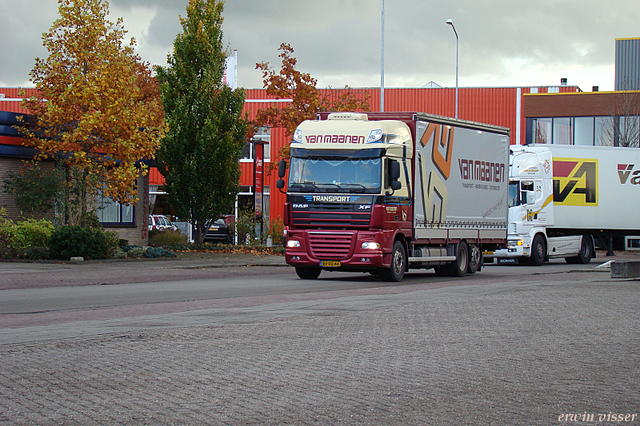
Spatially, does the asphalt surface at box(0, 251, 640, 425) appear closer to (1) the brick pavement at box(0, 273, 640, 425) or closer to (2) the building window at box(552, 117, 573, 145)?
(1) the brick pavement at box(0, 273, 640, 425)

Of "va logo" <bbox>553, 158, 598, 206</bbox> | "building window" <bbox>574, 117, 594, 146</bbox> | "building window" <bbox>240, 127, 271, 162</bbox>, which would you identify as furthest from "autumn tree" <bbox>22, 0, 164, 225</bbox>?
"building window" <bbox>574, 117, 594, 146</bbox>

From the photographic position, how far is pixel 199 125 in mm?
30266

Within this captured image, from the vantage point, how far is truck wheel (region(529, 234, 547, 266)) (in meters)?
27.6

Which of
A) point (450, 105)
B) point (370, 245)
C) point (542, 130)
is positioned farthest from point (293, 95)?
point (450, 105)

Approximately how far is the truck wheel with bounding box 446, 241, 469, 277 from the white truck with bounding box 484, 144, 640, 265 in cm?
581

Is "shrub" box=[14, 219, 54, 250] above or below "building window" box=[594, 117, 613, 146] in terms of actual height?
below

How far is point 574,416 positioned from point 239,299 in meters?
8.63

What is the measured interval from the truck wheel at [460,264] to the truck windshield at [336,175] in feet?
15.2

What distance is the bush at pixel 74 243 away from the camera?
22.5 meters

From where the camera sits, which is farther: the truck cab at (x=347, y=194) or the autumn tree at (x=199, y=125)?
the autumn tree at (x=199, y=125)

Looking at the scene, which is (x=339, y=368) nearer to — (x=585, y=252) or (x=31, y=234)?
(x=31, y=234)

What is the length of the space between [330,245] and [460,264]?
16.2ft

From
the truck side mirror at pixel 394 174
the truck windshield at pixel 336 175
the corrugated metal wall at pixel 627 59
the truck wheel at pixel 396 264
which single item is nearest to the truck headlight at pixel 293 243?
the truck windshield at pixel 336 175

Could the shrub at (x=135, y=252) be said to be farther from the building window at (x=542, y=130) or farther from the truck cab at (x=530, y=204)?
the building window at (x=542, y=130)
